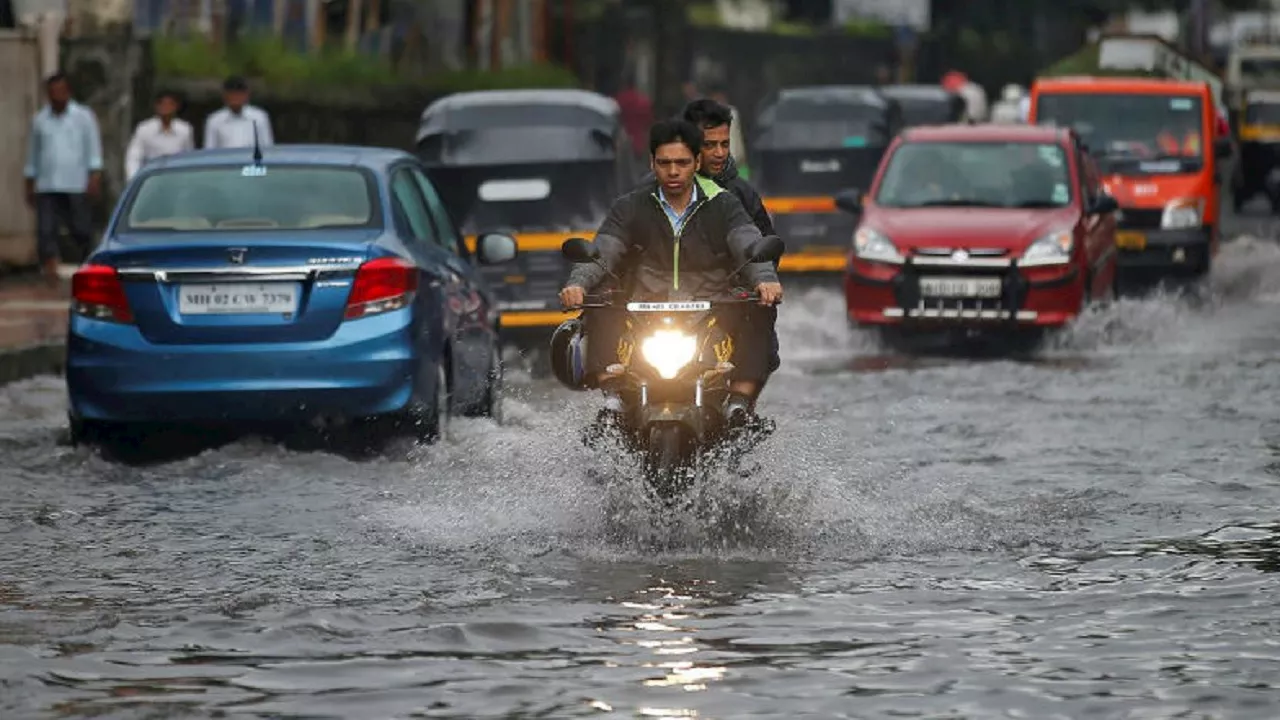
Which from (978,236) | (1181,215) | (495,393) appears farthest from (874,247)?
(1181,215)

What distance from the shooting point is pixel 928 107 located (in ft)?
115

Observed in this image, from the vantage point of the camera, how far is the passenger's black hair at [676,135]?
35.9 ft

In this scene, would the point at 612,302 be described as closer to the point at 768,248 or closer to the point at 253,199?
the point at 768,248

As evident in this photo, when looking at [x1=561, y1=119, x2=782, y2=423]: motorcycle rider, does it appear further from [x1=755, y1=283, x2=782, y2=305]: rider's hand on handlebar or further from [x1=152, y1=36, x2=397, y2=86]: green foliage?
[x1=152, y1=36, x2=397, y2=86]: green foliage

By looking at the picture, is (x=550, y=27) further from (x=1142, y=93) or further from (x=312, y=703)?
(x=312, y=703)

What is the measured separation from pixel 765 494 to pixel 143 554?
224cm

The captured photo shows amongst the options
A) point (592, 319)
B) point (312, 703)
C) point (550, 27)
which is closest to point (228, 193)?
point (592, 319)

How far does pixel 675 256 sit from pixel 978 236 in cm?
1008

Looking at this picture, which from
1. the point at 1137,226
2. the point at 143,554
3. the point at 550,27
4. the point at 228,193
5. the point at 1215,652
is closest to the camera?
the point at 1215,652

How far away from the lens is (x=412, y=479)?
42.1ft

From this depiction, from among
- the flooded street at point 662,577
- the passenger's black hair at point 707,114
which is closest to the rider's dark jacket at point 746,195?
the passenger's black hair at point 707,114

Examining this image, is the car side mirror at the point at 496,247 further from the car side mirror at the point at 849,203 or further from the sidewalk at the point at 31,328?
the car side mirror at the point at 849,203

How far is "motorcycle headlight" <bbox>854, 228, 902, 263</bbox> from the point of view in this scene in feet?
69.3

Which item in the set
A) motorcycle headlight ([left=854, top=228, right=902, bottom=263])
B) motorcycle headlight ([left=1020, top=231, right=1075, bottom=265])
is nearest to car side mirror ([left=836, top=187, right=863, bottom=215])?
motorcycle headlight ([left=854, top=228, right=902, bottom=263])
